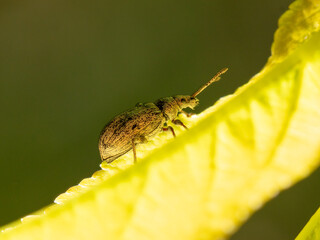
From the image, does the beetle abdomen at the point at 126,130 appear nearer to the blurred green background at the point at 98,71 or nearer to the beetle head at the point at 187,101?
the beetle head at the point at 187,101

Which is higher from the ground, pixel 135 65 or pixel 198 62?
pixel 135 65

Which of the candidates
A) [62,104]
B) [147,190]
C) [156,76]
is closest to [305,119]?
[147,190]

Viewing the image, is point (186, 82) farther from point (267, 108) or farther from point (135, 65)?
point (267, 108)

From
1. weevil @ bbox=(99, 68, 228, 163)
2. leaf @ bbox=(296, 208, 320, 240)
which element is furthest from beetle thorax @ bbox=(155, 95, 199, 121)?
leaf @ bbox=(296, 208, 320, 240)

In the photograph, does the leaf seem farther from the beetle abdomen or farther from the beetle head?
the beetle head

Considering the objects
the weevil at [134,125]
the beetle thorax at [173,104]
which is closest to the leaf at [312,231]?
the weevil at [134,125]

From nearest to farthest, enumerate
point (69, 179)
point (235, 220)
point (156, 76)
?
point (235, 220) < point (69, 179) < point (156, 76)

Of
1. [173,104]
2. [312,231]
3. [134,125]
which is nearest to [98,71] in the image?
[173,104]
